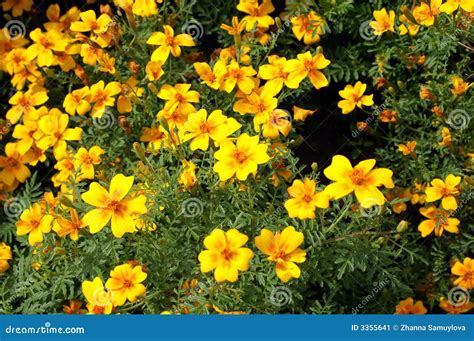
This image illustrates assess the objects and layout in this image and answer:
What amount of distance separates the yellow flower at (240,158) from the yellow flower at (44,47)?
1328 mm

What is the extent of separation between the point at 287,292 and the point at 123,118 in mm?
1054

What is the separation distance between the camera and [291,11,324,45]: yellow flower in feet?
10.7

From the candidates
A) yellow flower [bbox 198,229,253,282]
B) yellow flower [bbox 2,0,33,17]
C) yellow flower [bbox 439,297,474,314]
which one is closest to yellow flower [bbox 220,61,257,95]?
yellow flower [bbox 198,229,253,282]

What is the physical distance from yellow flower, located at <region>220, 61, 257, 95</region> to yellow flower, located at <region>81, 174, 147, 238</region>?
0.75 metres

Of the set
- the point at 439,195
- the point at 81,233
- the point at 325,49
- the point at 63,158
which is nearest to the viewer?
the point at 81,233

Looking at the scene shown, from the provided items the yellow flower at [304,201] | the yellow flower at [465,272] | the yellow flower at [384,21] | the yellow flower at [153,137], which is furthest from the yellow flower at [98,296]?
the yellow flower at [384,21]

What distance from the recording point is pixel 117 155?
10.4 feet

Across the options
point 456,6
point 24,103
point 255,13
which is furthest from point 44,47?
point 456,6

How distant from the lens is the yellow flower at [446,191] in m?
2.85

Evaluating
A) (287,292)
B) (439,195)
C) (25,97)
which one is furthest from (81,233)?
(439,195)

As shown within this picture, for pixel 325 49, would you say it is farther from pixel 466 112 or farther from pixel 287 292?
pixel 287 292

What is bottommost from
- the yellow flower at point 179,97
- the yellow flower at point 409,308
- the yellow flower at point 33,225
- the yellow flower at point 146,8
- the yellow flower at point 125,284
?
the yellow flower at point 409,308

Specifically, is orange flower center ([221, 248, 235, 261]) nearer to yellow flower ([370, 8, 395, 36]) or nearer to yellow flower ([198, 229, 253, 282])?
yellow flower ([198, 229, 253, 282])

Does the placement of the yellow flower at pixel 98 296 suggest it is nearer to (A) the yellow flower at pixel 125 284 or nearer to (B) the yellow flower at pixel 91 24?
(A) the yellow flower at pixel 125 284
